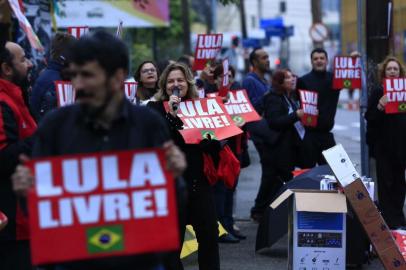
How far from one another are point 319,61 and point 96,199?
7.48 m

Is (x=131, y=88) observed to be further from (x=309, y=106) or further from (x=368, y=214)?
(x=309, y=106)

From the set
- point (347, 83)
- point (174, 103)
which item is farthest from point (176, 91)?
point (347, 83)

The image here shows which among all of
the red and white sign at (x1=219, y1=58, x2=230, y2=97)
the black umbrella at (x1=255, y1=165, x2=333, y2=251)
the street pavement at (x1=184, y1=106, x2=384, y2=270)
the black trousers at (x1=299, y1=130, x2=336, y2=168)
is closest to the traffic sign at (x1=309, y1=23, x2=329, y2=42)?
the street pavement at (x1=184, y1=106, x2=384, y2=270)

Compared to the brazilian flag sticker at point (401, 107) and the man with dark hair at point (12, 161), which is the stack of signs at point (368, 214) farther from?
the man with dark hair at point (12, 161)

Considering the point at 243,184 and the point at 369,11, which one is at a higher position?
the point at 369,11

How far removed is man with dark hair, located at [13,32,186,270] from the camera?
3.98m

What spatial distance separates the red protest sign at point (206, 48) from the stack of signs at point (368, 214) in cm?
376

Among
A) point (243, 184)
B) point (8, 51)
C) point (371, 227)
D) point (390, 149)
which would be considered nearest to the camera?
point (8, 51)

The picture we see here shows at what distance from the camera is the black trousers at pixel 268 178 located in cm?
1068

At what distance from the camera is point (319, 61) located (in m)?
11.1

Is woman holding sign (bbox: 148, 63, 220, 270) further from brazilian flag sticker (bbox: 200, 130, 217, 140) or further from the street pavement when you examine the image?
the street pavement

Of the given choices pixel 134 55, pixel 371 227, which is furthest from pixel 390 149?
pixel 134 55

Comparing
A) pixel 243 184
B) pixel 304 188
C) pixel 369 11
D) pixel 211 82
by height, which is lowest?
pixel 243 184

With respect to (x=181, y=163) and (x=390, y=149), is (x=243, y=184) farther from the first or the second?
(x=181, y=163)
